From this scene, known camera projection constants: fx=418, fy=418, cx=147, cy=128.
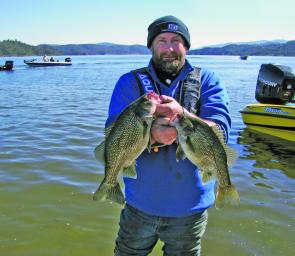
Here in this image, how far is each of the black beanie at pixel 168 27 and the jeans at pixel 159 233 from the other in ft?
Result: 4.93

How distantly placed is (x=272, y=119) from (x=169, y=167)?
404 inches

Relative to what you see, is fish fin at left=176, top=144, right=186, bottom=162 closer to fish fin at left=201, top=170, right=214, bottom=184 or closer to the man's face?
fish fin at left=201, top=170, right=214, bottom=184

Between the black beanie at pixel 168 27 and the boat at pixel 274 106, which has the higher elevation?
the black beanie at pixel 168 27

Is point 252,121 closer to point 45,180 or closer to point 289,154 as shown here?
point 289,154

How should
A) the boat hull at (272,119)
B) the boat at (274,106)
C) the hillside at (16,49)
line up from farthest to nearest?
1. the hillside at (16,49)
2. the boat at (274,106)
3. the boat hull at (272,119)

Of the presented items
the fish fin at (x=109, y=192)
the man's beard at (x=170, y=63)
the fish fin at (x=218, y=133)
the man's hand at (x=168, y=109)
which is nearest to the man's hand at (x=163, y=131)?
the man's hand at (x=168, y=109)

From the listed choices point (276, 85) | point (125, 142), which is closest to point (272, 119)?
point (276, 85)

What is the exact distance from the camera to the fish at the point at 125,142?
9.84 feet

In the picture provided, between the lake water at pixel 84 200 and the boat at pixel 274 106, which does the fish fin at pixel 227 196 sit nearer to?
the lake water at pixel 84 200

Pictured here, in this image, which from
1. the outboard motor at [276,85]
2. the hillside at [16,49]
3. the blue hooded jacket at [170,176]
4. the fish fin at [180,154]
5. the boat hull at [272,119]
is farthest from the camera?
the hillside at [16,49]

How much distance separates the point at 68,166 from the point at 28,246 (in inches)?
144

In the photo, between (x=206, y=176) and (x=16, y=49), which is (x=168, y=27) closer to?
(x=206, y=176)

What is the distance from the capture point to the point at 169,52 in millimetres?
3510

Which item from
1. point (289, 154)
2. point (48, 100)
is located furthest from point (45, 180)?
point (48, 100)
